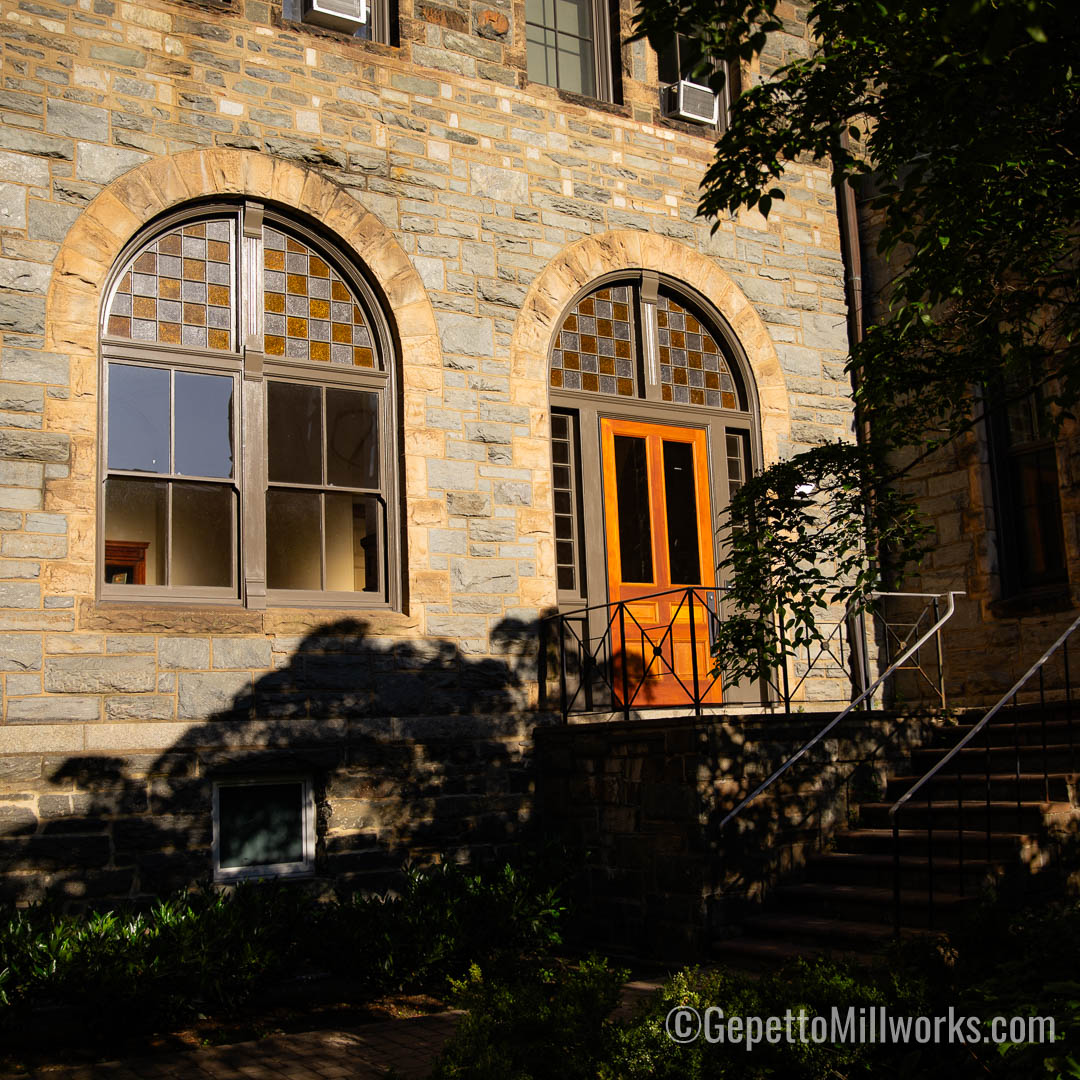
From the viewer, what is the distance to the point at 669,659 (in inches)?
419

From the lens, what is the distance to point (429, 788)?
9.25 m

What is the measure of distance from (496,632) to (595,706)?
3.74 ft

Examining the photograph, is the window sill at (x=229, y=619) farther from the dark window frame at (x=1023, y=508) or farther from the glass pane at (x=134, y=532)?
the dark window frame at (x=1023, y=508)

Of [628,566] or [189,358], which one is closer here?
[189,358]

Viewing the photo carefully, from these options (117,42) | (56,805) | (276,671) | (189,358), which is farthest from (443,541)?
(117,42)

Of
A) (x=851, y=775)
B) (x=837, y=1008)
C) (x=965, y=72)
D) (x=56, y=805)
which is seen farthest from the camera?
(x=851, y=775)

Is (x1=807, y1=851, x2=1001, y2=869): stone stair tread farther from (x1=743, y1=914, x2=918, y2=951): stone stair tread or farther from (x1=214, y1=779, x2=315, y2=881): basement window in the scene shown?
(x1=214, y1=779, x2=315, y2=881): basement window

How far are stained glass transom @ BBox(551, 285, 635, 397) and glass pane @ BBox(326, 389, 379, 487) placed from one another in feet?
5.79

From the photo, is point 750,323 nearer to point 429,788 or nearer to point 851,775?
point 851,775

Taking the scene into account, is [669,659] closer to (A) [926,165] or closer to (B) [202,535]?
(B) [202,535]

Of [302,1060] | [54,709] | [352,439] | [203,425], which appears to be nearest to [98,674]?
[54,709]

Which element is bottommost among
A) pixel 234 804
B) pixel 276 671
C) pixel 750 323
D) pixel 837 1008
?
pixel 837 1008

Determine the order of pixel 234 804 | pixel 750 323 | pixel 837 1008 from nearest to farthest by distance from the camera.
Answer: pixel 837 1008, pixel 234 804, pixel 750 323

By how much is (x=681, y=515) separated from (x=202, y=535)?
4.30 m
